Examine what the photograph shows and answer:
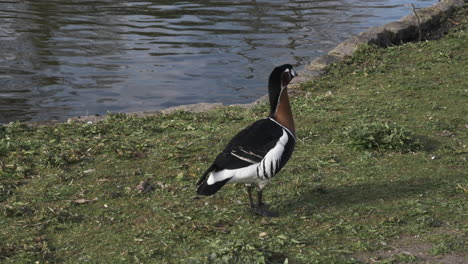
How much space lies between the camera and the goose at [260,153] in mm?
6090

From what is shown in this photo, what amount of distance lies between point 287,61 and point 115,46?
429cm

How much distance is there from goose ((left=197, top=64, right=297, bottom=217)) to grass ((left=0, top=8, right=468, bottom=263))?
41cm

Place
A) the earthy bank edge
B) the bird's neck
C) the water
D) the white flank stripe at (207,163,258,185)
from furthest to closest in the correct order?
the water < the earthy bank edge < the bird's neck < the white flank stripe at (207,163,258,185)

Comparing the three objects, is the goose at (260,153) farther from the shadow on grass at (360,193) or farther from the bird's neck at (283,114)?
the shadow on grass at (360,193)

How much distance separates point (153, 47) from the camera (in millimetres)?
16625

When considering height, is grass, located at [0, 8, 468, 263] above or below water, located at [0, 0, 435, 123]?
above

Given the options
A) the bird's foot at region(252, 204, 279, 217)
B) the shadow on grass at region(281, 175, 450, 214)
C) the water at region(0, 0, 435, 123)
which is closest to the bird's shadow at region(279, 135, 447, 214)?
the shadow on grass at region(281, 175, 450, 214)

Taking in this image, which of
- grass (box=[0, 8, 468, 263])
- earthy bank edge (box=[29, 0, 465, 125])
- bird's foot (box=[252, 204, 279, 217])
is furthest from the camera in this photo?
earthy bank edge (box=[29, 0, 465, 125])

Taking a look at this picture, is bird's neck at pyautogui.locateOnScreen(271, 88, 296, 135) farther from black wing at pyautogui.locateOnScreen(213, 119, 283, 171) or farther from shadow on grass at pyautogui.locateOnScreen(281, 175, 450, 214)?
shadow on grass at pyautogui.locateOnScreen(281, 175, 450, 214)

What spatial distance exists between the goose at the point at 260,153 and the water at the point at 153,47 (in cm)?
581

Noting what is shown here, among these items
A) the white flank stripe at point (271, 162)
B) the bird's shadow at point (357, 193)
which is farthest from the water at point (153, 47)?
the white flank stripe at point (271, 162)

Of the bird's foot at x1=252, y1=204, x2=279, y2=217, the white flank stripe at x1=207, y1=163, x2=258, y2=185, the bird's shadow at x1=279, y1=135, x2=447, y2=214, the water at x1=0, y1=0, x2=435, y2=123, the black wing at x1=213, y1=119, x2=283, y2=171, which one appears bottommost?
the water at x1=0, y1=0, x2=435, y2=123

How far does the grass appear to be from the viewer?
5.77m

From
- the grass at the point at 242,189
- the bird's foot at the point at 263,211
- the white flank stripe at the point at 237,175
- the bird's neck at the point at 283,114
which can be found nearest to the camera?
the grass at the point at 242,189
